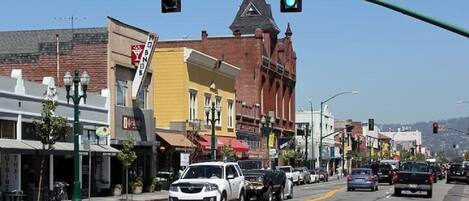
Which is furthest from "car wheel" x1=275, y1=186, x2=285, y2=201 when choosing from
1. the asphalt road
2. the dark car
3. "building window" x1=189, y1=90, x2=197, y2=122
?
the dark car

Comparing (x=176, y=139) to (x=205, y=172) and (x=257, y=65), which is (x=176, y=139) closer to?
(x=205, y=172)

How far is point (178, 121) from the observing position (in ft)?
178

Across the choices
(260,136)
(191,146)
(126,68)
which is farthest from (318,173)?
(126,68)

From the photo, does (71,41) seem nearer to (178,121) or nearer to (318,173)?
(178,121)

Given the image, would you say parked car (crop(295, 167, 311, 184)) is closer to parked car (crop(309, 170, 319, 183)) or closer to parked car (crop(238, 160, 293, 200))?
parked car (crop(309, 170, 319, 183))

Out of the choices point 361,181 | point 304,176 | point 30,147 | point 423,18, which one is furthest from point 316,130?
point 423,18

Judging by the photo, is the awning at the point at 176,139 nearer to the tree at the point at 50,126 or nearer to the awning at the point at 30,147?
the awning at the point at 30,147

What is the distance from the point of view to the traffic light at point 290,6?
731 inches

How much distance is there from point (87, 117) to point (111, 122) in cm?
263

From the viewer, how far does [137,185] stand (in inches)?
1732

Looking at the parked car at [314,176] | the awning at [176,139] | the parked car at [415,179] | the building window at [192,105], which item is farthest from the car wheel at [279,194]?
the parked car at [314,176]

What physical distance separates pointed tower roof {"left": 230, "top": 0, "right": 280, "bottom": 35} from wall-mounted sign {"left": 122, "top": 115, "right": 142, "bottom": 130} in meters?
42.1

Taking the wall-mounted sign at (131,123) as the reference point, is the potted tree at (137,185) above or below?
below

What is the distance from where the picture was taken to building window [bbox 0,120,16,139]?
32000 mm
